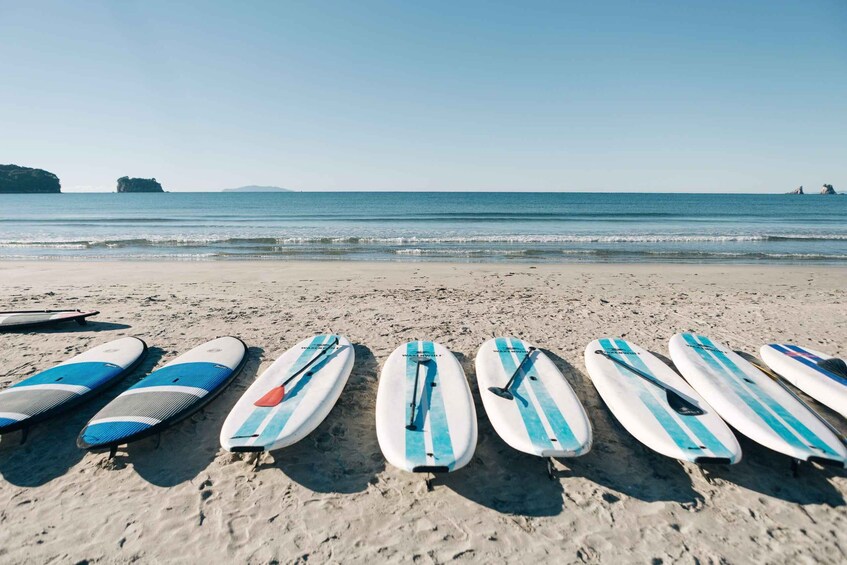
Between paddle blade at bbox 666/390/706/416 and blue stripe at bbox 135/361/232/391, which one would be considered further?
blue stripe at bbox 135/361/232/391

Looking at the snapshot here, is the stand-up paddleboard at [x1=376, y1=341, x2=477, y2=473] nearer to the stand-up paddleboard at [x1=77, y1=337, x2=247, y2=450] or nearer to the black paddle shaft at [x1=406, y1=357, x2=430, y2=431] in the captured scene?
the black paddle shaft at [x1=406, y1=357, x2=430, y2=431]

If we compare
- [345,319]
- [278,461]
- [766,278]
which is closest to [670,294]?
[766,278]

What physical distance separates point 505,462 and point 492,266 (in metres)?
9.04

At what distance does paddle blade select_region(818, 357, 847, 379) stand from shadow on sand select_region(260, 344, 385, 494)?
5226 millimetres

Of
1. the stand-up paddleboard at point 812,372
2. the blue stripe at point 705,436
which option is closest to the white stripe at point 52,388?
the blue stripe at point 705,436

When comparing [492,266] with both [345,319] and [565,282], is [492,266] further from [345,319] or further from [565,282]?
[345,319]

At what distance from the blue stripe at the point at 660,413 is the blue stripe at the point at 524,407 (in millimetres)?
1083

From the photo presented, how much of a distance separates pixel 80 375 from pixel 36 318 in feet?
9.37

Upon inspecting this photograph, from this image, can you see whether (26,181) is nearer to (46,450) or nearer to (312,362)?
(46,450)

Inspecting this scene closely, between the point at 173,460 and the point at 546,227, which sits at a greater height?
the point at 546,227

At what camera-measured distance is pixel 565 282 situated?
10.0m

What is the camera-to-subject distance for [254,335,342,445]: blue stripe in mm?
3418

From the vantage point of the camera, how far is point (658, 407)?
3.97 metres

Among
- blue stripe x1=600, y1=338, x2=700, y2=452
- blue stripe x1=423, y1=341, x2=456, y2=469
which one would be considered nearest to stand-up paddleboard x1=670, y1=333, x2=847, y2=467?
blue stripe x1=600, y1=338, x2=700, y2=452
